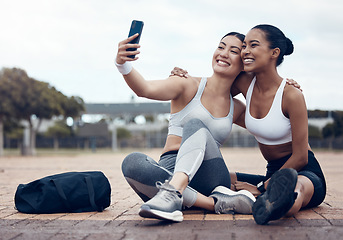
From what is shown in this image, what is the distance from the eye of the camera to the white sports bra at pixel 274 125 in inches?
→ 132

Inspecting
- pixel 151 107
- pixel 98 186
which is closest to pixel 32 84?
pixel 151 107

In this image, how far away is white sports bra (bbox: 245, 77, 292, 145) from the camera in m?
3.34

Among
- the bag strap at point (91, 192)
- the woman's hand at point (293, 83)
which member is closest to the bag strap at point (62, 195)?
the bag strap at point (91, 192)

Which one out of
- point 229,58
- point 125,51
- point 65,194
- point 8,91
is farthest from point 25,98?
point 125,51

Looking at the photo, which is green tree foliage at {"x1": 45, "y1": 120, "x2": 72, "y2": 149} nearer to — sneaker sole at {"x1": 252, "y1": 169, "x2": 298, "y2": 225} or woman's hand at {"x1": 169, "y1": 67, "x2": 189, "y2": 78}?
woman's hand at {"x1": 169, "y1": 67, "x2": 189, "y2": 78}

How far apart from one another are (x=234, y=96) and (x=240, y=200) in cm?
99

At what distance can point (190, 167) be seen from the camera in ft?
9.73

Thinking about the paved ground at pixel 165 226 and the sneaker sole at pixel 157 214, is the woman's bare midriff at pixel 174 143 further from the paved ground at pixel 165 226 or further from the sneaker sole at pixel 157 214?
the sneaker sole at pixel 157 214

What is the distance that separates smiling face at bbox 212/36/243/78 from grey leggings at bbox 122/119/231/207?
59 centimetres

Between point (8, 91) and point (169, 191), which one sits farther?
point (8, 91)

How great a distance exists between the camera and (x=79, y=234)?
260 cm

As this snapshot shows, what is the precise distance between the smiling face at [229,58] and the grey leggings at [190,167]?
1.92ft

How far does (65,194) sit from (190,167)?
3.52ft

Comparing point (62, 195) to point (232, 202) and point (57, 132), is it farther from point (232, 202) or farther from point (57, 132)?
point (57, 132)
